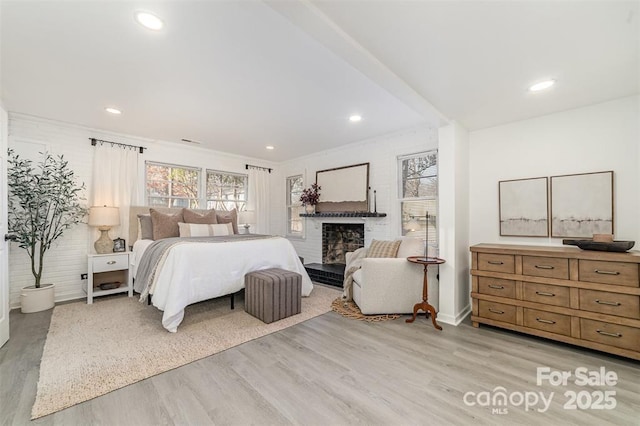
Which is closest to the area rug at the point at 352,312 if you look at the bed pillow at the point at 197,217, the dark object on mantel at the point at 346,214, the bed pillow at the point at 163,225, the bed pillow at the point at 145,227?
the dark object on mantel at the point at 346,214

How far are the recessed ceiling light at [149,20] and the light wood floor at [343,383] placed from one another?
2.47 metres

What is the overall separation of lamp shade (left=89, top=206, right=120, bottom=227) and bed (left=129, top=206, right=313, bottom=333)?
0.53 m

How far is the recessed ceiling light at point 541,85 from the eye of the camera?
226 centimetres

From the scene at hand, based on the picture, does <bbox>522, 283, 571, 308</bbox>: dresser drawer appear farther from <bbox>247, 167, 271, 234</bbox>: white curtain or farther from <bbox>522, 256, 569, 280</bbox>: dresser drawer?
<bbox>247, 167, 271, 234</bbox>: white curtain

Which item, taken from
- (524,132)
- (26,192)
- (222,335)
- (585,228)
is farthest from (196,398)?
(524,132)

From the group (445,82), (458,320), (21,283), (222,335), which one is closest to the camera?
(445,82)

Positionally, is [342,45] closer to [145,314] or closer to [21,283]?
[145,314]

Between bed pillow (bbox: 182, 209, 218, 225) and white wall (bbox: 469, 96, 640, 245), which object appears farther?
bed pillow (bbox: 182, 209, 218, 225)

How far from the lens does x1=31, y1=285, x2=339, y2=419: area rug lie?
6.03ft

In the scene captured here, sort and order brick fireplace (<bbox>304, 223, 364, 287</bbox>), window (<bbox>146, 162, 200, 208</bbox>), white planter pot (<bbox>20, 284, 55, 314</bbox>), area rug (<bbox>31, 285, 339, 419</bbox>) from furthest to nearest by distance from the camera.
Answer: brick fireplace (<bbox>304, 223, 364, 287</bbox>)
window (<bbox>146, 162, 200, 208</bbox>)
white planter pot (<bbox>20, 284, 55, 314</bbox>)
area rug (<bbox>31, 285, 339, 419</bbox>)

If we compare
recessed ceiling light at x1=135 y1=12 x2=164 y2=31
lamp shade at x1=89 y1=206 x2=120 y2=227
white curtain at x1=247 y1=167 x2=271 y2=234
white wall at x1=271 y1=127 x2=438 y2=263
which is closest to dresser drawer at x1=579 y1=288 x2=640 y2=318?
white wall at x1=271 y1=127 x2=438 y2=263

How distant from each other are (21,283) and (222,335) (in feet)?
10.0

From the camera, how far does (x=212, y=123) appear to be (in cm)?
378

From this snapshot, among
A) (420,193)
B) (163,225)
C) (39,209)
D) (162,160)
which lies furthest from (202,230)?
(420,193)
